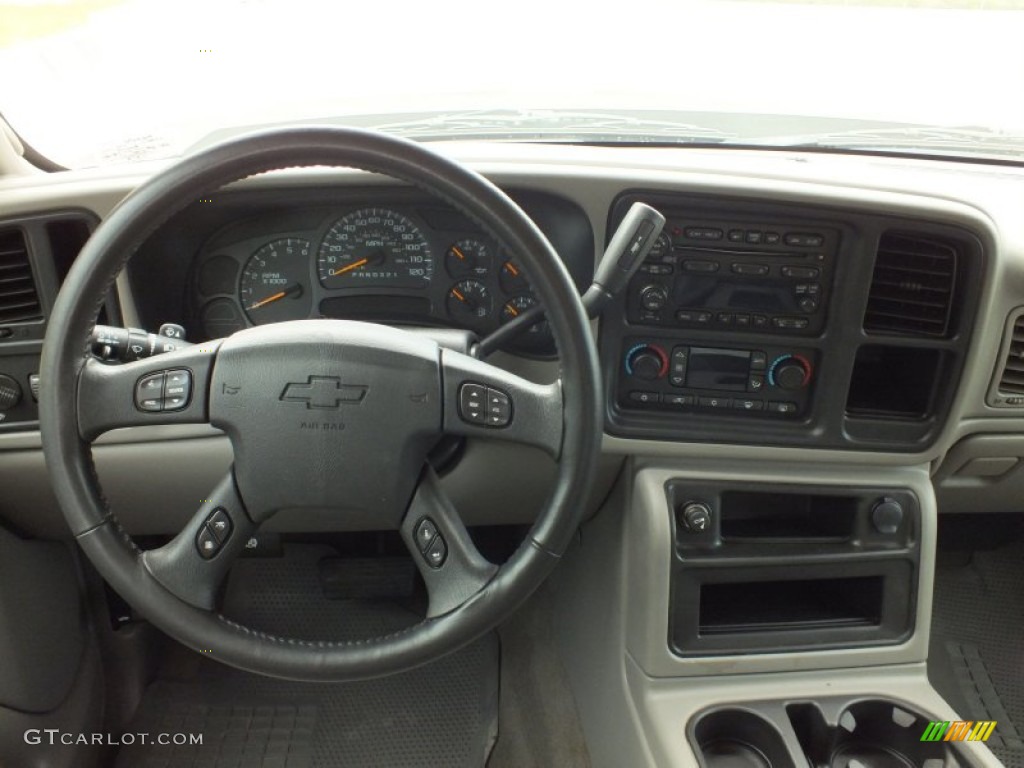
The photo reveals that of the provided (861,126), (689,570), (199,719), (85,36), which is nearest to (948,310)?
(861,126)

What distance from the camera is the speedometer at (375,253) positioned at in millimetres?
1383

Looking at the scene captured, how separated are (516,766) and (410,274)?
1.11m

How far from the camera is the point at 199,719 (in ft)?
6.05

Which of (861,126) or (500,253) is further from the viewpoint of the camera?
(861,126)

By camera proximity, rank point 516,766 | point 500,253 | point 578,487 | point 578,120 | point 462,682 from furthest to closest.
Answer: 1. point 462,682
2. point 516,766
3. point 578,120
4. point 500,253
5. point 578,487

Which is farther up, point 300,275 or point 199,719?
point 300,275

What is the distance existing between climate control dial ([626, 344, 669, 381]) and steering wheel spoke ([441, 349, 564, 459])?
39cm

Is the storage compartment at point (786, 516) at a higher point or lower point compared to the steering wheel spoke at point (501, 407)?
lower

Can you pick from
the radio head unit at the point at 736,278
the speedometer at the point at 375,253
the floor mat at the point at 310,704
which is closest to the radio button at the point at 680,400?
the radio head unit at the point at 736,278

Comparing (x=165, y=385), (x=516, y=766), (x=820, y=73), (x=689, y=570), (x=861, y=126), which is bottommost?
(x=516, y=766)

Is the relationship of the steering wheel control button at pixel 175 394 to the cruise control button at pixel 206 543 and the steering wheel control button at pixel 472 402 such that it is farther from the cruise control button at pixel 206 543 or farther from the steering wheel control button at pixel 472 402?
the steering wheel control button at pixel 472 402

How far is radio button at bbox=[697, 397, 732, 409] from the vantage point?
144cm

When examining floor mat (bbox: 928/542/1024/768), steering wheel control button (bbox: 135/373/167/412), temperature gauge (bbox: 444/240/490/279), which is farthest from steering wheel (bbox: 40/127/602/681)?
floor mat (bbox: 928/542/1024/768)

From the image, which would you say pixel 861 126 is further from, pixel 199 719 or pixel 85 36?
pixel 199 719
